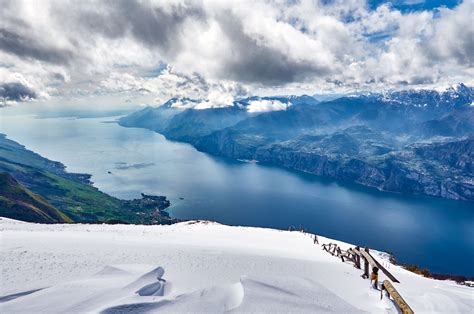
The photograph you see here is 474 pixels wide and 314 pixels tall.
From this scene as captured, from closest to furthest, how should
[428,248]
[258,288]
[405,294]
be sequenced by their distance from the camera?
[258,288]
[405,294]
[428,248]

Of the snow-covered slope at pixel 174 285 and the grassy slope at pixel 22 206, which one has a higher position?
the snow-covered slope at pixel 174 285

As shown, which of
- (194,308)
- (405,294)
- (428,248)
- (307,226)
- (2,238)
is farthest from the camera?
(307,226)

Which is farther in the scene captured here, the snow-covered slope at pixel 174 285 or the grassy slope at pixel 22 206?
the grassy slope at pixel 22 206

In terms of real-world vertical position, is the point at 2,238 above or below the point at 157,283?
below

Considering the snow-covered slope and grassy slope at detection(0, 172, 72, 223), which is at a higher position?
the snow-covered slope

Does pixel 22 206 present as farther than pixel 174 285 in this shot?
Yes

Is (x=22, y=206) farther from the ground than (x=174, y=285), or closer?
closer

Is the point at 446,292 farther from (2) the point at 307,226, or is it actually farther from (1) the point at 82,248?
(2) the point at 307,226

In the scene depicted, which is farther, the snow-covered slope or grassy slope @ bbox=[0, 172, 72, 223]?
grassy slope @ bbox=[0, 172, 72, 223]

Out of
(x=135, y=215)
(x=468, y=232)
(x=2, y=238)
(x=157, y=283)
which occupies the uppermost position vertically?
(x=157, y=283)

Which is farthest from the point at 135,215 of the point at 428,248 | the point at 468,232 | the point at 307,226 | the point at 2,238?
the point at 468,232

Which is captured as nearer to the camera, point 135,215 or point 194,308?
point 194,308
